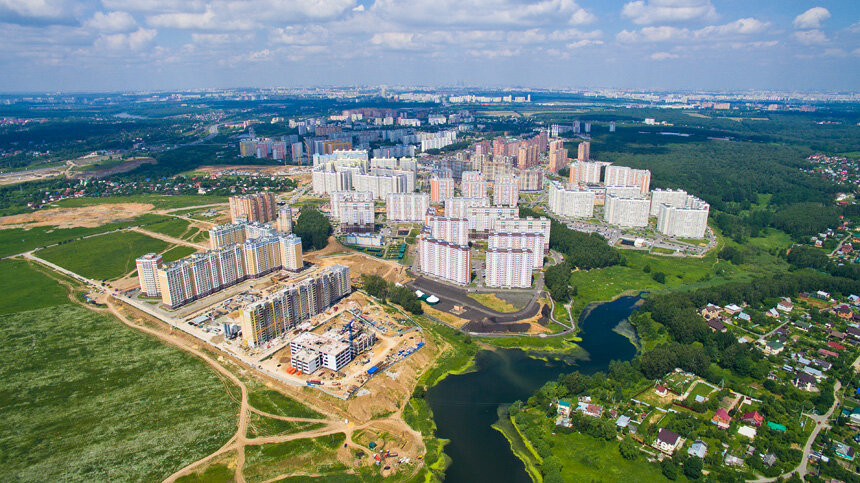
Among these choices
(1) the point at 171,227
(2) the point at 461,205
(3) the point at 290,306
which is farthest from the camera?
(1) the point at 171,227

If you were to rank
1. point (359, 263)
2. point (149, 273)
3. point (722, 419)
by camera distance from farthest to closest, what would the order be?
point (359, 263) < point (149, 273) < point (722, 419)

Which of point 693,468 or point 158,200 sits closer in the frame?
point 693,468

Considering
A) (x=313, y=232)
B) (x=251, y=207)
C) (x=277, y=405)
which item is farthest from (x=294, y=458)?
(x=251, y=207)

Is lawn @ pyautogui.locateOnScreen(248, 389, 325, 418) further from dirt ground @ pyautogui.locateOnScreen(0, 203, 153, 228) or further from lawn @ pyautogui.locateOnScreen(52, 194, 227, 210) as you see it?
lawn @ pyautogui.locateOnScreen(52, 194, 227, 210)

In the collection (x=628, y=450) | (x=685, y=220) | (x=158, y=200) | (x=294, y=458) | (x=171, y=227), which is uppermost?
(x=158, y=200)

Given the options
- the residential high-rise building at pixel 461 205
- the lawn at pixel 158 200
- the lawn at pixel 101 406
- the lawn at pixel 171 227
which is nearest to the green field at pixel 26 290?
the lawn at pixel 101 406

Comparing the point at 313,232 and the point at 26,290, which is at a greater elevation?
the point at 313,232

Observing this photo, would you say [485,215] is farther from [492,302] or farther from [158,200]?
[158,200]
